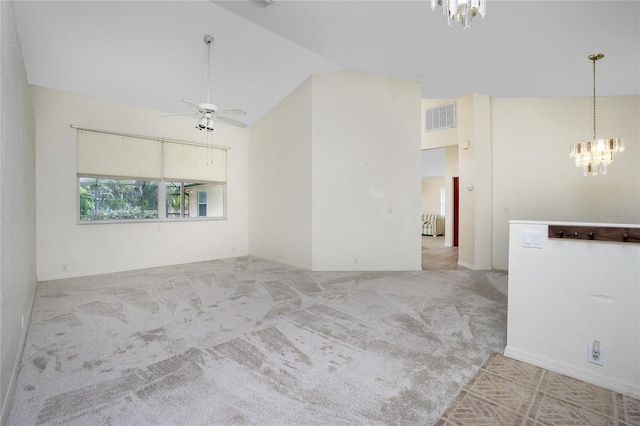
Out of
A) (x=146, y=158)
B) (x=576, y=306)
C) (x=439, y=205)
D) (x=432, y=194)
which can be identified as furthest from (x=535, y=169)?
(x=146, y=158)

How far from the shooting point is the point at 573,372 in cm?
202

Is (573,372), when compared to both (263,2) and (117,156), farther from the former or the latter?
(117,156)

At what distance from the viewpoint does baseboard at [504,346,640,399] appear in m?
1.83

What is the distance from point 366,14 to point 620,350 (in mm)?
3883

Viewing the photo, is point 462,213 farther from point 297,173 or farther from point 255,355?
point 255,355

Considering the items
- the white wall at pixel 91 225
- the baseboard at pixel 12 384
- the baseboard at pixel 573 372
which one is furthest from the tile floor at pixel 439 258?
the baseboard at pixel 12 384

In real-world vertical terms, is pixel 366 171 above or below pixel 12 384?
above

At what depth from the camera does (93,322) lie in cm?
304

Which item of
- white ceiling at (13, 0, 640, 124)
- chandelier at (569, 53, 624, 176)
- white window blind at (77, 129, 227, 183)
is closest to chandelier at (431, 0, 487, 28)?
white ceiling at (13, 0, 640, 124)

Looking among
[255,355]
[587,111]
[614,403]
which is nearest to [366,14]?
[255,355]

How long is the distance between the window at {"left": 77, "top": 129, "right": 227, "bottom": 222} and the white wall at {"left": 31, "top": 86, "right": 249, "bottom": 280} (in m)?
0.18

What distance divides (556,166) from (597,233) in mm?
4510

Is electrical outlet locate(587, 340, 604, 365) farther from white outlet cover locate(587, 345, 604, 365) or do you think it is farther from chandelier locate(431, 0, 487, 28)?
chandelier locate(431, 0, 487, 28)

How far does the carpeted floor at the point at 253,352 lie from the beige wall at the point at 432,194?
857cm
